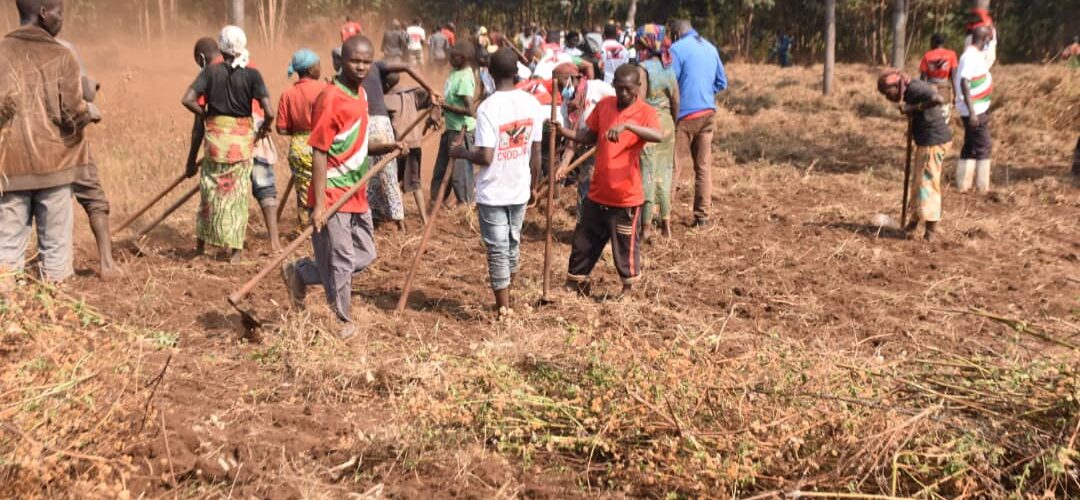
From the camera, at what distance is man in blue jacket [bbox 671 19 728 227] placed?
8.27 m

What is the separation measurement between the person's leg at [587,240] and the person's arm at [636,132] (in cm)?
54

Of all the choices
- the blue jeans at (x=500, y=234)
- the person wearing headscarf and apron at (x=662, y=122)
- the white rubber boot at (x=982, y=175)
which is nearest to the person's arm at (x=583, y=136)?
the blue jeans at (x=500, y=234)

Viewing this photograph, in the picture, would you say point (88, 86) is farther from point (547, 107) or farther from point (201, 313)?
point (547, 107)

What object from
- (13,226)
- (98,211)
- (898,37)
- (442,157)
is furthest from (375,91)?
(898,37)

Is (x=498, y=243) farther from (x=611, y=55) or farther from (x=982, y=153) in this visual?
(x=611, y=55)

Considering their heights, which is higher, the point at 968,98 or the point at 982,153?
the point at 968,98

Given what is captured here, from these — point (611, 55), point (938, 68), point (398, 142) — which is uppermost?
point (611, 55)

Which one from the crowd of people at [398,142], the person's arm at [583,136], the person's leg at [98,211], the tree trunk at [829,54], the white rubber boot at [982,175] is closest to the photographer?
the crowd of people at [398,142]

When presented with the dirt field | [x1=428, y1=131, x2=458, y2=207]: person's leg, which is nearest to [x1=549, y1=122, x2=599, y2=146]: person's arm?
the dirt field

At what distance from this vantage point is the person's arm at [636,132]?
225 inches

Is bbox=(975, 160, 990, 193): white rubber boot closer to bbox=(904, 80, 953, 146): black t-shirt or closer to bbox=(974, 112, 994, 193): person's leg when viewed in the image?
bbox=(974, 112, 994, 193): person's leg

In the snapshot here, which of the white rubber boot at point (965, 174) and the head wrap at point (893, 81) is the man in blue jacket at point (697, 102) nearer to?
the head wrap at point (893, 81)

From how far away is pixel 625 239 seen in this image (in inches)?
243

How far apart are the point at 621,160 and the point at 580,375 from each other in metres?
1.95
